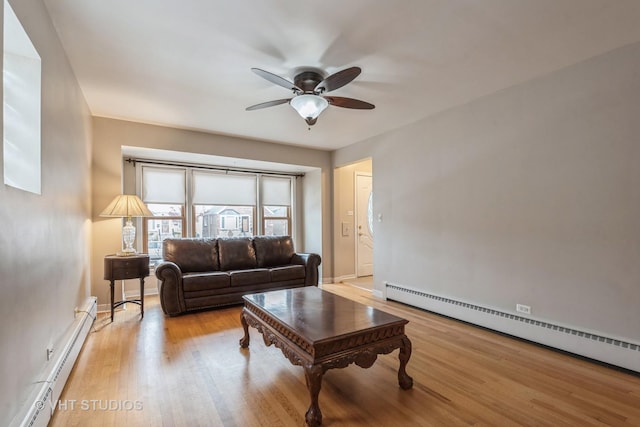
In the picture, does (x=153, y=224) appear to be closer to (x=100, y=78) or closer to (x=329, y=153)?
(x=100, y=78)

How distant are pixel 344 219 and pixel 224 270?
253 centimetres

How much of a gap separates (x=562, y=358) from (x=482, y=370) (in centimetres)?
83

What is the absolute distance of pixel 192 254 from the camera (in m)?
4.27

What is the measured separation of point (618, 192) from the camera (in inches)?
94.4

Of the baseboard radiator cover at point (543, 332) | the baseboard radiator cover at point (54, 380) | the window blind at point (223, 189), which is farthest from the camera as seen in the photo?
the window blind at point (223, 189)

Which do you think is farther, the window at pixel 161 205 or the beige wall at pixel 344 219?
the beige wall at pixel 344 219

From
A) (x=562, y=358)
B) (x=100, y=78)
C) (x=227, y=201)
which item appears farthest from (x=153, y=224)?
(x=562, y=358)

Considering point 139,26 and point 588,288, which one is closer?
point 139,26

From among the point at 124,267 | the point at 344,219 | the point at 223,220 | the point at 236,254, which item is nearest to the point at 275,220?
the point at 223,220

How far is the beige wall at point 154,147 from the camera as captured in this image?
12.8ft

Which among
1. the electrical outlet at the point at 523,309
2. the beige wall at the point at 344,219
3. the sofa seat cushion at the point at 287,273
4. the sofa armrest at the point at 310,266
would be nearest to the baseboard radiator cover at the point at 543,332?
the electrical outlet at the point at 523,309

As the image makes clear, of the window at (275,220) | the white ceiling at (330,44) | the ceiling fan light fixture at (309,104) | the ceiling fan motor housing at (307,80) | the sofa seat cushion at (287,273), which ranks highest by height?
the white ceiling at (330,44)

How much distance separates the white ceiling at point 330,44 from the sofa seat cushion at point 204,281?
2.10 meters

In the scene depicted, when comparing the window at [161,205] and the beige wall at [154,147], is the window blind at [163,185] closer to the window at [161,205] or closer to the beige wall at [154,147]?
the window at [161,205]
